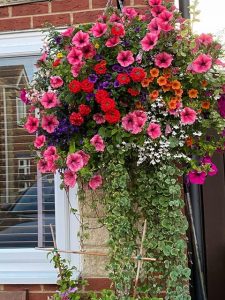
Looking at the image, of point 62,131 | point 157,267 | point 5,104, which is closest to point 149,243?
point 157,267

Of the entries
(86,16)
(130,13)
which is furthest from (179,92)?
(86,16)

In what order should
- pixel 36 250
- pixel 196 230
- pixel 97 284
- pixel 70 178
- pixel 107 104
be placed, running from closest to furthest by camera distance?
1. pixel 107 104
2. pixel 70 178
3. pixel 97 284
4. pixel 36 250
5. pixel 196 230

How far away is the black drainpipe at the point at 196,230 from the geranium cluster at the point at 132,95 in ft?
2.65

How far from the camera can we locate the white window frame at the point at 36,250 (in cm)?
288

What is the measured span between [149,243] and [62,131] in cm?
68

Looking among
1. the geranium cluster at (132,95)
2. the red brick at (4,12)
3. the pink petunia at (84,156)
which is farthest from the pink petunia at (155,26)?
the red brick at (4,12)

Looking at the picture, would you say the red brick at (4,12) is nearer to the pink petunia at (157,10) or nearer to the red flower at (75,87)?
the red flower at (75,87)

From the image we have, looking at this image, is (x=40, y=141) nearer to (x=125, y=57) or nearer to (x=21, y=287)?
(x=125, y=57)

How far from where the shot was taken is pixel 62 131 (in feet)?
7.73

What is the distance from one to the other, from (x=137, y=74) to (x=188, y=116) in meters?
0.30

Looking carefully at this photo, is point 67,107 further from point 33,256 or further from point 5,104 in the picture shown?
point 33,256

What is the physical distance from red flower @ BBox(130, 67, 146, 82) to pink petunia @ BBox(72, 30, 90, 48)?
0.26 m

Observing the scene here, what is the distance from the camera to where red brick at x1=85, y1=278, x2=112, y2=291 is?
9.30 feet

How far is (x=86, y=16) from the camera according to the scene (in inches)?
115
